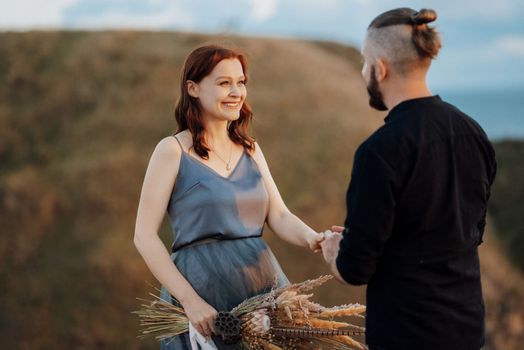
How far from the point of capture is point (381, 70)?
3.01 metres

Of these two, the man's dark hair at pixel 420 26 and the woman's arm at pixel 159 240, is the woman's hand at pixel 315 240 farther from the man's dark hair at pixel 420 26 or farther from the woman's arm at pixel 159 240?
the man's dark hair at pixel 420 26

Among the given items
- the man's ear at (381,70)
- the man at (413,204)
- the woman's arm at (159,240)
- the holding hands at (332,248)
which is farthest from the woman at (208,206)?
the man's ear at (381,70)

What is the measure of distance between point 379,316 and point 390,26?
3.69 ft

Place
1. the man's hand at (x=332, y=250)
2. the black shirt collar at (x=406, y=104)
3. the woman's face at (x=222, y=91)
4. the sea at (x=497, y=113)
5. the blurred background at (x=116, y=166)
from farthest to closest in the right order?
1. the sea at (x=497, y=113)
2. the blurred background at (x=116, y=166)
3. the woman's face at (x=222, y=91)
4. the man's hand at (x=332, y=250)
5. the black shirt collar at (x=406, y=104)

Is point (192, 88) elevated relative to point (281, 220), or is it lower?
elevated

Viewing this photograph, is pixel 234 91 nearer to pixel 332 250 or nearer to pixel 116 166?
pixel 332 250

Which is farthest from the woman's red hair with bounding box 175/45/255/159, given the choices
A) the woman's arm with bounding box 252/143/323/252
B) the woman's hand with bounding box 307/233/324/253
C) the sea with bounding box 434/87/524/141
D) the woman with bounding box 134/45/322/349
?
the sea with bounding box 434/87/524/141

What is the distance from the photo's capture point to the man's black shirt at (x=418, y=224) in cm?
288

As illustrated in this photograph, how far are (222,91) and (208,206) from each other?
580 millimetres

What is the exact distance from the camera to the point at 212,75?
388cm

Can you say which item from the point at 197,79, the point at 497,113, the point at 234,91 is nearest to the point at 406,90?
the point at 234,91

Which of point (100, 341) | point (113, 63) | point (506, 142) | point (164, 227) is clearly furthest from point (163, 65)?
point (506, 142)

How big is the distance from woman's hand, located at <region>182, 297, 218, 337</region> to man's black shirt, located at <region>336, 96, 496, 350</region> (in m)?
0.83

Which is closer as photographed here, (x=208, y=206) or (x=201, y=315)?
(x=201, y=315)
